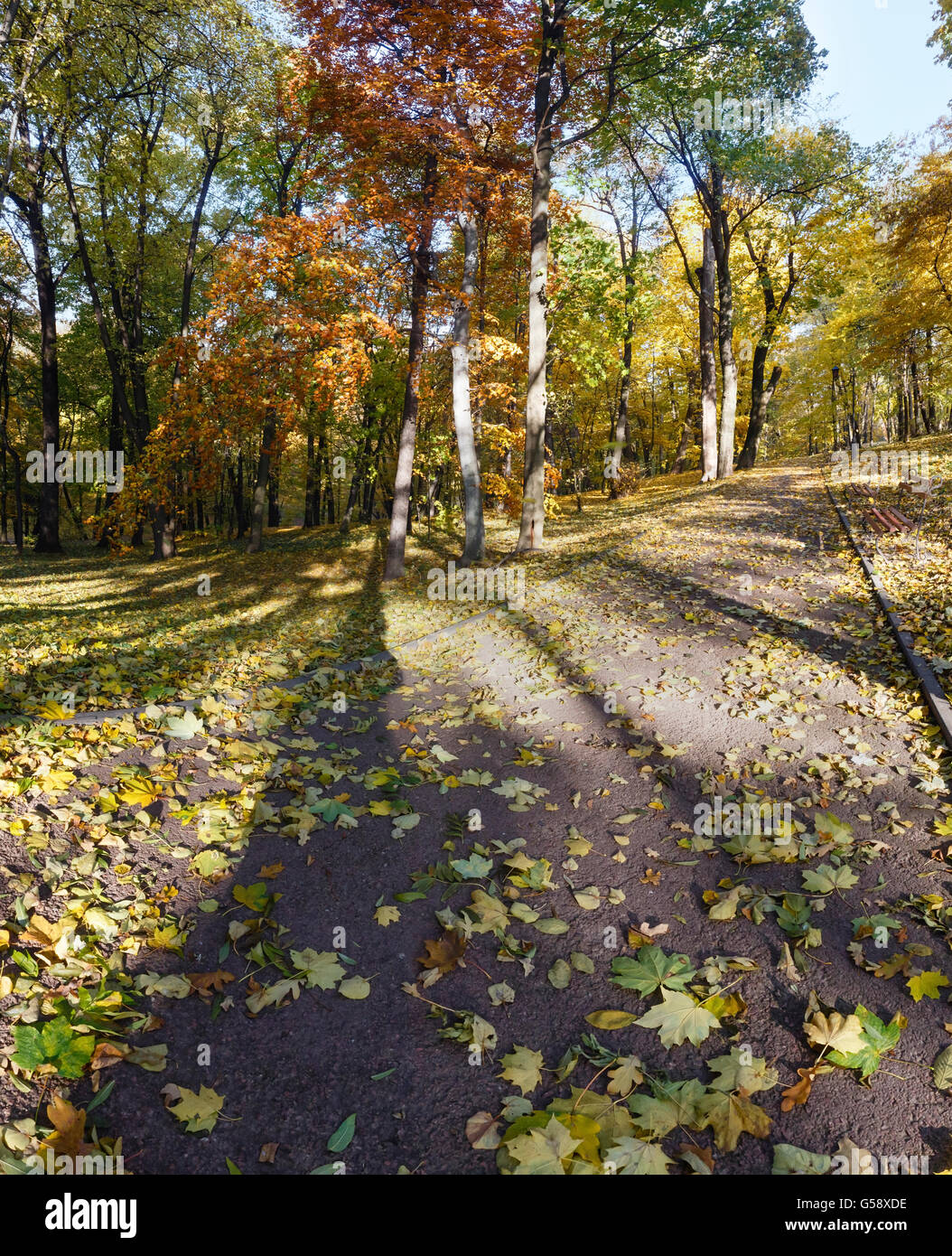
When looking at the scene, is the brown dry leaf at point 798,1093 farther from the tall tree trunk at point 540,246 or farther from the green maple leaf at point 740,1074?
the tall tree trunk at point 540,246

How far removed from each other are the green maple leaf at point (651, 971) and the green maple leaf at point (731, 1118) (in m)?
0.55

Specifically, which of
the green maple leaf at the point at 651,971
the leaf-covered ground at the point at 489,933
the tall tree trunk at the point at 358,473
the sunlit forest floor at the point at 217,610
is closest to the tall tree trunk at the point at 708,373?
the sunlit forest floor at the point at 217,610

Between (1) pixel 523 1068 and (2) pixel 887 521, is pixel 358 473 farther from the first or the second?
(1) pixel 523 1068

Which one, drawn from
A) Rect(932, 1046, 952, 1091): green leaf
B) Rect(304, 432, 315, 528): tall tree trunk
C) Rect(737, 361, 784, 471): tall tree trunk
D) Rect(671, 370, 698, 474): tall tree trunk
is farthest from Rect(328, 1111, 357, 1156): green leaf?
Rect(671, 370, 698, 474): tall tree trunk

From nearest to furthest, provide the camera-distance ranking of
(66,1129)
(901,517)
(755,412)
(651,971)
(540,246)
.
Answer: (66,1129) < (651,971) < (901,517) < (540,246) < (755,412)

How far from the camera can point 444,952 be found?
3.12m

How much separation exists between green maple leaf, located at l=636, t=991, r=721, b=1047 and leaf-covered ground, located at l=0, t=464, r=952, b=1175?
0.04 feet

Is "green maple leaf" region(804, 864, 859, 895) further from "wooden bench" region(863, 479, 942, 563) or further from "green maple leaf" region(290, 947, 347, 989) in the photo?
"wooden bench" region(863, 479, 942, 563)

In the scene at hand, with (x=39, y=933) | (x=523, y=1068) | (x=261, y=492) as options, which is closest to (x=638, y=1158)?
(x=523, y=1068)

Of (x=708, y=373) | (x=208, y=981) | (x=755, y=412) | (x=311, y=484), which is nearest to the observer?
(x=208, y=981)

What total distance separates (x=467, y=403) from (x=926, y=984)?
489 inches

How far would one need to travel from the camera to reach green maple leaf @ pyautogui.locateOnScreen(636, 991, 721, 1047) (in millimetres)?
2639

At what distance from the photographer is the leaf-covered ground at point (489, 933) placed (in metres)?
2.30

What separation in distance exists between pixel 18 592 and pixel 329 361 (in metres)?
10.6
